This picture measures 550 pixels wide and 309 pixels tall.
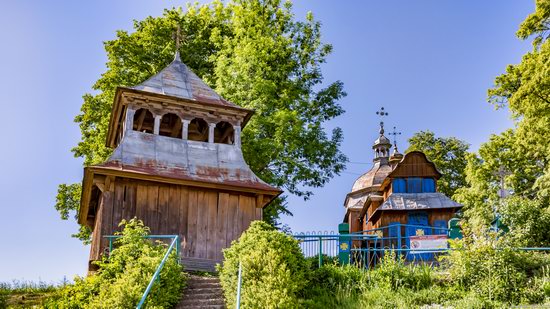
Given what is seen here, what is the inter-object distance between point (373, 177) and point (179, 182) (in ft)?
69.6

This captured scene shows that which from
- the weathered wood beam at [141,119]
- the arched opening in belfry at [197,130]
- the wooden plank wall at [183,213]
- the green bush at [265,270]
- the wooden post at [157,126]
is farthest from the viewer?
the arched opening in belfry at [197,130]

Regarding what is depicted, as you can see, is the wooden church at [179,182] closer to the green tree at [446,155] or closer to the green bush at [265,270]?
the green bush at [265,270]

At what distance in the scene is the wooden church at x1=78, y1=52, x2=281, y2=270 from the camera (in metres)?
18.3

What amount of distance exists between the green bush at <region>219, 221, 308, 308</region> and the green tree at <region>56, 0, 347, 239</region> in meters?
10.7

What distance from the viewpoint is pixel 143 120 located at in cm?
2294

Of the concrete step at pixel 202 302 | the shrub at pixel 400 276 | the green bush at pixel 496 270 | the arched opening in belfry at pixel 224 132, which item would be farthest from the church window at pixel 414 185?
the concrete step at pixel 202 302

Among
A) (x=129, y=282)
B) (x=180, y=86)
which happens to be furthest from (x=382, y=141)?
(x=129, y=282)

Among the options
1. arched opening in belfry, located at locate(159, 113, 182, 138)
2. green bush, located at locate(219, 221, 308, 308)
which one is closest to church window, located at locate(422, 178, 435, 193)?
arched opening in belfry, located at locate(159, 113, 182, 138)

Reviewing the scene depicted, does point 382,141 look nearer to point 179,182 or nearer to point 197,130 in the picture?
point 197,130

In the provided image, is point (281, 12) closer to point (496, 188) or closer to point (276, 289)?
point (496, 188)

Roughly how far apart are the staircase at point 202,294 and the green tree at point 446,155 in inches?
934

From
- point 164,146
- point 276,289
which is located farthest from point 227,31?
point 276,289

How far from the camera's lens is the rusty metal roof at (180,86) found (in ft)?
69.8

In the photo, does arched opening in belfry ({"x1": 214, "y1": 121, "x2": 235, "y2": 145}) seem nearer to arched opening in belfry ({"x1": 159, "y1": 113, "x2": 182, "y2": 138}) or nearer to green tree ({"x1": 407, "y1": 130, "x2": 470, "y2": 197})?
arched opening in belfry ({"x1": 159, "y1": 113, "x2": 182, "y2": 138})
